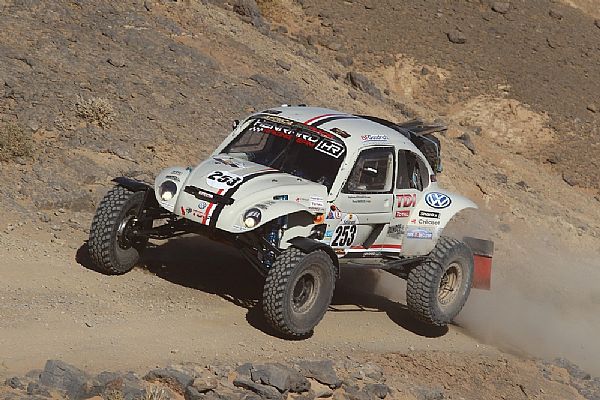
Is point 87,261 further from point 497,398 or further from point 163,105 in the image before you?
point 163,105

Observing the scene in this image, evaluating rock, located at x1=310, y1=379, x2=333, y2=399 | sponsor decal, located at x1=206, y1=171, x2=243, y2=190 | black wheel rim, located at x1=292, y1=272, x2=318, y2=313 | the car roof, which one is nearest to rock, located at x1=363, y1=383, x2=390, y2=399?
rock, located at x1=310, y1=379, x2=333, y2=399

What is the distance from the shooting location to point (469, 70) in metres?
28.5

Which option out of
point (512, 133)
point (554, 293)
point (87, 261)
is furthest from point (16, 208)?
point (512, 133)

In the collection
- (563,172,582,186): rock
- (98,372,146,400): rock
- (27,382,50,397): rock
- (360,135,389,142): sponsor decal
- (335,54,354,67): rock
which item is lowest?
(27,382,50,397): rock

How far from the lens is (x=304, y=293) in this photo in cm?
1048

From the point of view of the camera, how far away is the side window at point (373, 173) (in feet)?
36.1

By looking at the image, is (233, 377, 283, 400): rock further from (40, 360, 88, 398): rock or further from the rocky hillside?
(40, 360, 88, 398): rock

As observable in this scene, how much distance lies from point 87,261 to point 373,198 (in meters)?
3.28

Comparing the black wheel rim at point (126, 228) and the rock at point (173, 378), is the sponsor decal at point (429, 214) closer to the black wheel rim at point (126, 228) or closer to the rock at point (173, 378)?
the black wheel rim at point (126, 228)

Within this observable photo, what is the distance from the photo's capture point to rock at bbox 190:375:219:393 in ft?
28.5

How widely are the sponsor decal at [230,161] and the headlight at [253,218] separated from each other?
97 cm

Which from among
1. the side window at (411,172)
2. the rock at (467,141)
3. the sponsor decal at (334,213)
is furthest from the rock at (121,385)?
→ the rock at (467,141)

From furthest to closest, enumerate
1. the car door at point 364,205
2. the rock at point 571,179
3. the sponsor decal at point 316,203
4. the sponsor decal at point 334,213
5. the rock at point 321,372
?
the rock at point 571,179, the car door at point 364,205, the sponsor decal at point 334,213, the sponsor decal at point 316,203, the rock at point 321,372

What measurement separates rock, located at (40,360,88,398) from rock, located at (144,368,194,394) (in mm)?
577
